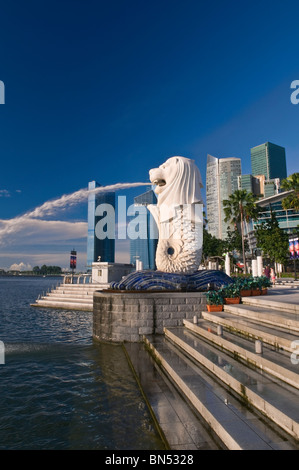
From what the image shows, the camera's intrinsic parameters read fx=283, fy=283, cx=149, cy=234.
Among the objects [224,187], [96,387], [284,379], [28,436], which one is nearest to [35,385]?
[96,387]

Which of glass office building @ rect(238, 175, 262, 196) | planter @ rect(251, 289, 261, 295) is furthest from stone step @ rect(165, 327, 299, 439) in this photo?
glass office building @ rect(238, 175, 262, 196)

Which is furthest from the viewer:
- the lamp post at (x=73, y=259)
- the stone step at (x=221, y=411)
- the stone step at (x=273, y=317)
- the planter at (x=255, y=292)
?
the lamp post at (x=73, y=259)

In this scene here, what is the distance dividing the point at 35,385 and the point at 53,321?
12000 millimetres

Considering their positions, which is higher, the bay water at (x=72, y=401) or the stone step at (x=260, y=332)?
the stone step at (x=260, y=332)

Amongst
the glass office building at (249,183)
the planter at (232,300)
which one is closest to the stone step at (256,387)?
the planter at (232,300)

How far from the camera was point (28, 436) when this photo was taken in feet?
15.8

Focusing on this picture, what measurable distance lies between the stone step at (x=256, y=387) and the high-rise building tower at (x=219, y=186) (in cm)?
16181

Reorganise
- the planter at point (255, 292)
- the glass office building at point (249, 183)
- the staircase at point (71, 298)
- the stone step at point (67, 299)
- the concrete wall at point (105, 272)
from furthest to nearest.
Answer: the glass office building at point (249, 183) < the concrete wall at point (105, 272) < the stone step at point (67, 299) < the staircase at point (71, 298) < the planter at point (255, 292)

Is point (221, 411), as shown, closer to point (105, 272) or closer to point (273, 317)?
point (273, 317)

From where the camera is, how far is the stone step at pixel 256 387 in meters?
3.96

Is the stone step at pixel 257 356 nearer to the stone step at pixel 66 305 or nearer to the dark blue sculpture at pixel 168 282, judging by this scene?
the dark blue sculpture at pixel 168 282

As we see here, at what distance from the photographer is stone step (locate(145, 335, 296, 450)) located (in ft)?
11.9

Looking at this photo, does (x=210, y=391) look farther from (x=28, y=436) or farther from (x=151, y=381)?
(x=28, y=436)

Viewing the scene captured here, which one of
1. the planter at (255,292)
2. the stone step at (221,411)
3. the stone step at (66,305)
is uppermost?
the planter at (255,292)
